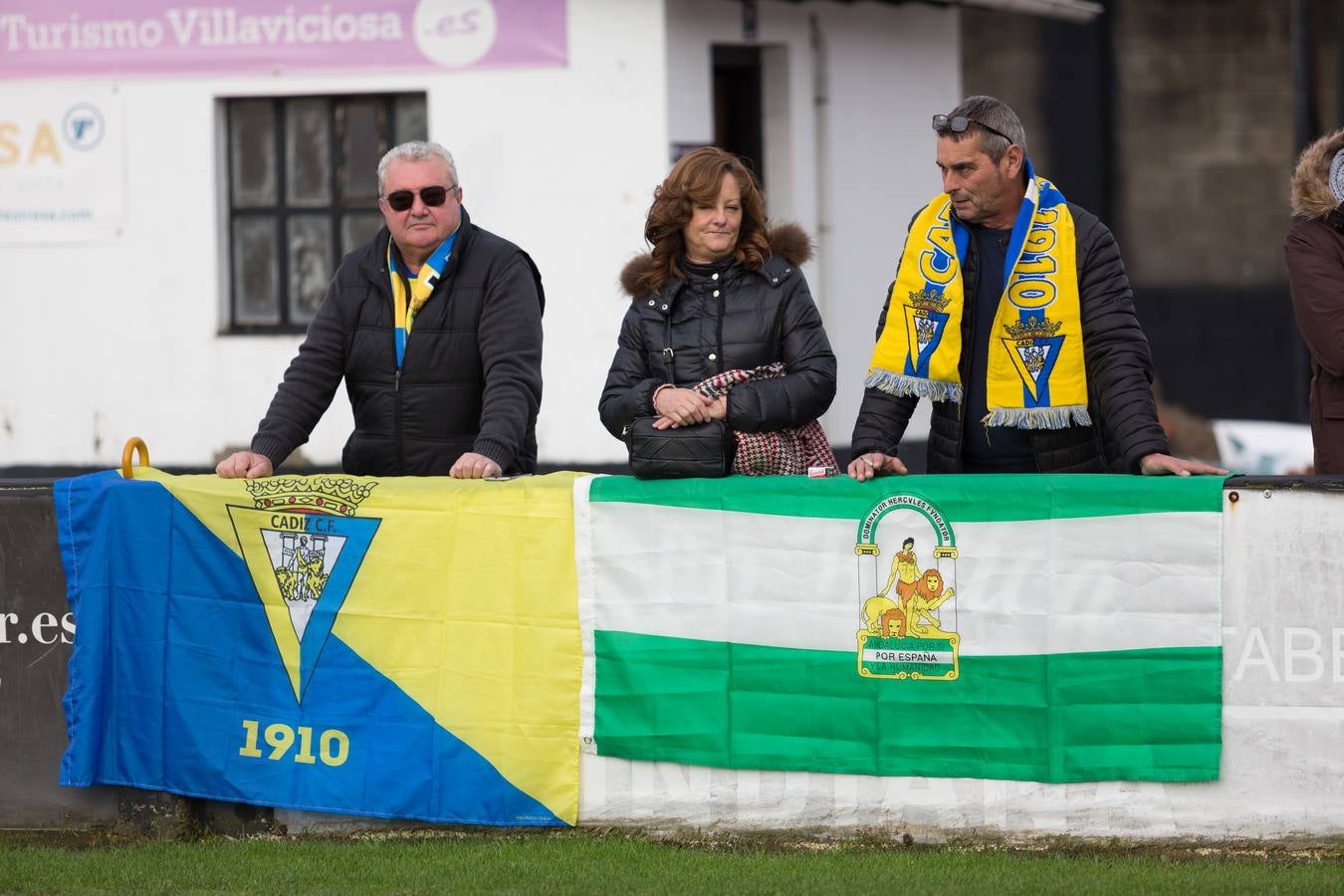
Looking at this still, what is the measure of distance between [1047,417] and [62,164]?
9.10 m

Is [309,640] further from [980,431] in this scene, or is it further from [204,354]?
[204,354]

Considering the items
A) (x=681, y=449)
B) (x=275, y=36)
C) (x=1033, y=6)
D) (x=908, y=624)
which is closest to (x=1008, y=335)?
(x=908, y=624)

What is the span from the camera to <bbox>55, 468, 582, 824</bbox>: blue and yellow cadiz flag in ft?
20.7

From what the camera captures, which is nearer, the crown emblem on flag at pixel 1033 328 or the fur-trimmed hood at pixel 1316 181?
the crown emblem on flag at pixel 1033 328

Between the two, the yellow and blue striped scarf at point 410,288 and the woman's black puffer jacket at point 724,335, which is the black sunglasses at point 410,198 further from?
the woman's black puffer jacket at point 724,335

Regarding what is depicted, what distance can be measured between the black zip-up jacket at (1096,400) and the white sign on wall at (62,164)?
844 centimetres

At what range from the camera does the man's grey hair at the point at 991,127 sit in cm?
603

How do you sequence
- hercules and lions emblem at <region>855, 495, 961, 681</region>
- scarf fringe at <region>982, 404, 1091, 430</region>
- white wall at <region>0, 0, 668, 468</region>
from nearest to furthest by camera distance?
hercules and lions emblem at <region>855, 495, 961, 681</region> → scarf fringe at <region>982, 404, 1091, 430</region> → white wall at <region>0, 0, 668, 468</region>

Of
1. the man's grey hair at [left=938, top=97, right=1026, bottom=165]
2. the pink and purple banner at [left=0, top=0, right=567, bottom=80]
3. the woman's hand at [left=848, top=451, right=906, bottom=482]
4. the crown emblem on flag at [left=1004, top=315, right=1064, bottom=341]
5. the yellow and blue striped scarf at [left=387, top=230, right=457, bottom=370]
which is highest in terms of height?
the pink and purple banner at [left=0, top=0, right=567, bottom=80]

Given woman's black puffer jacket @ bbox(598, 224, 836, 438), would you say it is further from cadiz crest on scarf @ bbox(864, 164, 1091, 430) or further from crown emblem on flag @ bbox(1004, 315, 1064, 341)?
crown emblem on flag @ bbox(1004, 315, 1064, 341)

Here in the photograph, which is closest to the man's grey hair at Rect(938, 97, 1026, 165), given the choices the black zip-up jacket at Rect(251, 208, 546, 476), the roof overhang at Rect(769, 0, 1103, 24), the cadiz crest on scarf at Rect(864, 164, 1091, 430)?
the cadiz crest on scarf at Rect(864, 164, 1091, 430)

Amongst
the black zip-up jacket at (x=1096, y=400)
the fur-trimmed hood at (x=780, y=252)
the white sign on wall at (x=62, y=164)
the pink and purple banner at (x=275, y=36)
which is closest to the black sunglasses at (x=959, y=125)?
the black zip-up jacket at (x=1096, y=400)

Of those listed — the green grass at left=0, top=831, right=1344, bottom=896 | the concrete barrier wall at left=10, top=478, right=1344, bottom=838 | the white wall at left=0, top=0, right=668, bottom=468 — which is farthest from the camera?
the white wall at left=0, top=0, right=668, bottom=468

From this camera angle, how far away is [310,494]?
6520mm
